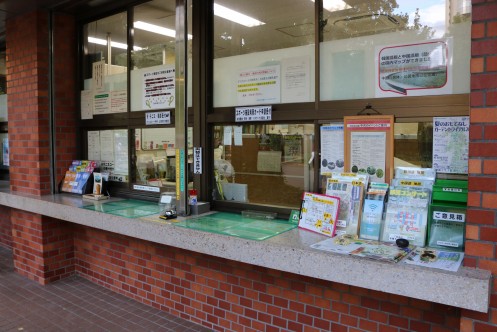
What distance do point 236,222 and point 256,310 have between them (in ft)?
2.42

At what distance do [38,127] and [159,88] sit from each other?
1.67 m

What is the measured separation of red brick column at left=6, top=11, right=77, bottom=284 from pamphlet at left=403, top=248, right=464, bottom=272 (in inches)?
163

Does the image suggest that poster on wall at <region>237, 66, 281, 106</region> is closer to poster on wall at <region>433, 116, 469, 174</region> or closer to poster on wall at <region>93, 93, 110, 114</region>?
poster on wall at <region>433, 116, 469, 174</region>

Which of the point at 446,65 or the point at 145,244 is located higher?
the point at 446,65

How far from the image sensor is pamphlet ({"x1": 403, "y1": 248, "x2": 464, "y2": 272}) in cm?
209

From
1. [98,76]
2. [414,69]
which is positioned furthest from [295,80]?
[98,76]

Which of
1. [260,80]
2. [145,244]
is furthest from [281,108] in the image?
[145,244]

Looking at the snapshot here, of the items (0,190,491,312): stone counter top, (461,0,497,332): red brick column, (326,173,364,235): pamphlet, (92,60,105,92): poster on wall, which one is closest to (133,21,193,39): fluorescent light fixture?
(92,60,105,92): poster on wall

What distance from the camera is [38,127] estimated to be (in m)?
4.74

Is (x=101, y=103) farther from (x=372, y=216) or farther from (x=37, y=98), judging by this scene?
(x=372, y=216)

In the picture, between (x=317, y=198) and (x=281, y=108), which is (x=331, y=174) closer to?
(x=317, y=198)

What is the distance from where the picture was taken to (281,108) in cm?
335

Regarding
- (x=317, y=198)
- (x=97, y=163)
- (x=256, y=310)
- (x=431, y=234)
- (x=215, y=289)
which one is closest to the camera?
(x=431, y=234)

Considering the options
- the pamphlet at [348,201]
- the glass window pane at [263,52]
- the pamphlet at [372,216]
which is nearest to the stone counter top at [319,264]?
the pamphlet at [348,201]
